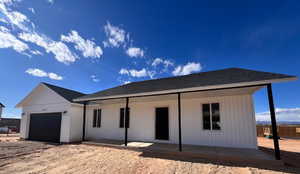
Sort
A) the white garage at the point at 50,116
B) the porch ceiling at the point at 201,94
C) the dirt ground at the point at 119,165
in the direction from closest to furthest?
the dirt ground at the point at 119,165 → the porch ceiling at the point at 201,94 → the white garage at the point at 50,116

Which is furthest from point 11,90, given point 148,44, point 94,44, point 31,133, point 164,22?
point 164,22

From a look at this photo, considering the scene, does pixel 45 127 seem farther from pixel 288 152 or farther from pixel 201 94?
pixel 288 152

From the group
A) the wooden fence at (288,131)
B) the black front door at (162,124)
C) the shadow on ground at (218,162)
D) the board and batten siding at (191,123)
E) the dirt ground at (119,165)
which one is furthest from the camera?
the wooden fence at (288,131)

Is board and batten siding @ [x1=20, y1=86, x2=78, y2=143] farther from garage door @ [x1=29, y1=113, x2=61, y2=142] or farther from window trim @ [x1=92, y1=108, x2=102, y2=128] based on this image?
window trim @ [x1=92, y1=108, x2=102, y2=128]

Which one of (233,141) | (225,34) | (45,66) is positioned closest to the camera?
(233,141)

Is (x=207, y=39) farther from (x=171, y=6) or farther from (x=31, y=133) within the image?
(x=31, y=133)

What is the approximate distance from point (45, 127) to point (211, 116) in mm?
11582

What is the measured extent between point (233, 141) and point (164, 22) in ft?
25.7

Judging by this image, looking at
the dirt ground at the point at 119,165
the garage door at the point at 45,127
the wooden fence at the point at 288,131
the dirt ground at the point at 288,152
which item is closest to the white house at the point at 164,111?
the garage door at the point at 45,127

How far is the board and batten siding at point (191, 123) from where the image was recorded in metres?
7.05

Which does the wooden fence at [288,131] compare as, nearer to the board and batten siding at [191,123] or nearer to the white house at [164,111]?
the board and batten siding at [191,123]

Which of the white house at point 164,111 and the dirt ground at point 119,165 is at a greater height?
the white house at point 164,111

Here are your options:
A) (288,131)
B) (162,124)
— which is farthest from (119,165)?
(288,131)

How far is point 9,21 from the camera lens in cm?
884
